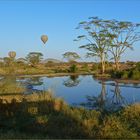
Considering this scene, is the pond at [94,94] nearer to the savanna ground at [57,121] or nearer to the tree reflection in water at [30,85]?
the tree reflection in water at [30,85]

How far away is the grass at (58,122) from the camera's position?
9875 millimetres

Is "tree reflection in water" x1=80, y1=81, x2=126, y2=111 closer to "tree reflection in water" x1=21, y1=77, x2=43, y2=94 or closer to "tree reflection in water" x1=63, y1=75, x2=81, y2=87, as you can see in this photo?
"tree reflection in water" x1=21, y1=77, x2=43, y2=94

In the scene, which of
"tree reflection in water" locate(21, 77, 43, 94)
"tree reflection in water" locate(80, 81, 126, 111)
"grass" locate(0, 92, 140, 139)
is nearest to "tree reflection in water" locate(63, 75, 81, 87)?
"tree reflection in water" locate(21, 77, 43, 94)

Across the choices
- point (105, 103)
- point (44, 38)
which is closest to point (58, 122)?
point (105, 103)

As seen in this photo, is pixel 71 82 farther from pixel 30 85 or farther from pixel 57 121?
pixel 57 121

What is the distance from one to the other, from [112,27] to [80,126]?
4612cm

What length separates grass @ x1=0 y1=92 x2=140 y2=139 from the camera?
988cm

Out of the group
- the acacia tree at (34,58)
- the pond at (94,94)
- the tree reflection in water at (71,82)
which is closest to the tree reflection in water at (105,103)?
the pond at (94,94)

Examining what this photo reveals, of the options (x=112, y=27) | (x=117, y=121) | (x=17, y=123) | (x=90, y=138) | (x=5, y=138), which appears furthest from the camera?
(x=112, y=27)

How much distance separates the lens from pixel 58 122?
1114 cm

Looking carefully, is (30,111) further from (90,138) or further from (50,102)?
(90,138)

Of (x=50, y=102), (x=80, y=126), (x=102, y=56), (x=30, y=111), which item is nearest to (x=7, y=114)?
(x=30, y=111)

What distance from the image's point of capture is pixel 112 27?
2185 inches

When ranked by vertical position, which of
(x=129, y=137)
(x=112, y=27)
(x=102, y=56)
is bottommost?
(x=129, y=137)
